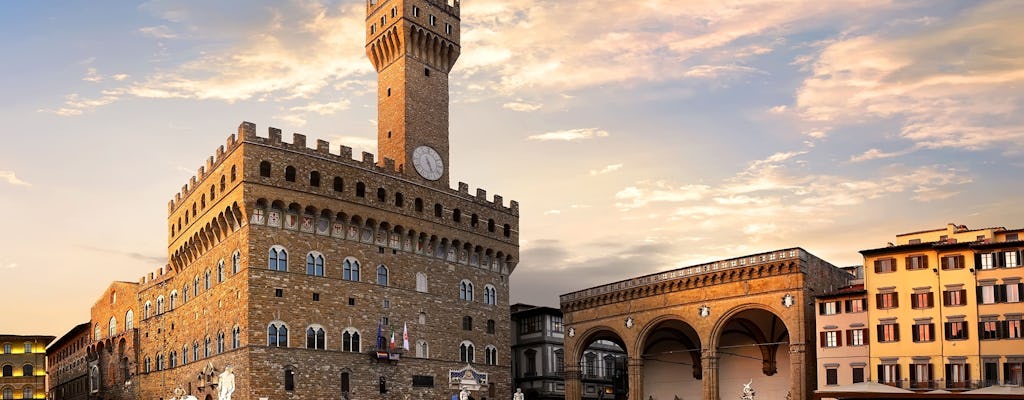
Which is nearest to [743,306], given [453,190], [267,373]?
[453,190]

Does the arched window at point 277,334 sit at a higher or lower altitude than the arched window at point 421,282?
lower

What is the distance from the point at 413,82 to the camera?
236 feet

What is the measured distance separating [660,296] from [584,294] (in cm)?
807

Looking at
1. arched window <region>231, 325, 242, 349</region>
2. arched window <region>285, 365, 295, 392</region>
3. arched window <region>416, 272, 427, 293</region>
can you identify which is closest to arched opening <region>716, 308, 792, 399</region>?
arched window <region>416, 272, 427, 293</region>

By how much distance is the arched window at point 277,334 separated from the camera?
57.9 metres

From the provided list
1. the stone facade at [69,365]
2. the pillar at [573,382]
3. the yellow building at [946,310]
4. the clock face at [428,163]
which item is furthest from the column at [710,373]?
the stone facade at [69,365]

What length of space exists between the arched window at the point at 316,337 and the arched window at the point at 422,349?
784 centimetres

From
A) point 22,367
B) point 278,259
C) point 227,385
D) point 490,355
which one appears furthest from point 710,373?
point 22,367

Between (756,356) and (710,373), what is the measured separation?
755 cm

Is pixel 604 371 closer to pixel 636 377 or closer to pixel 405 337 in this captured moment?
pixel 636 377

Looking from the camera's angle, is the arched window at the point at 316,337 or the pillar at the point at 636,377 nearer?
the arched window at the point at 316,337

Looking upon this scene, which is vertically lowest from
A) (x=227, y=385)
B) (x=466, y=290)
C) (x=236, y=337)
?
(x=227, y=385)

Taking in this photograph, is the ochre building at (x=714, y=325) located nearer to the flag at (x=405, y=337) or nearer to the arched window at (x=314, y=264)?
the flag at (x=405, y=337)

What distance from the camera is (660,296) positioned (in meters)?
71.9
